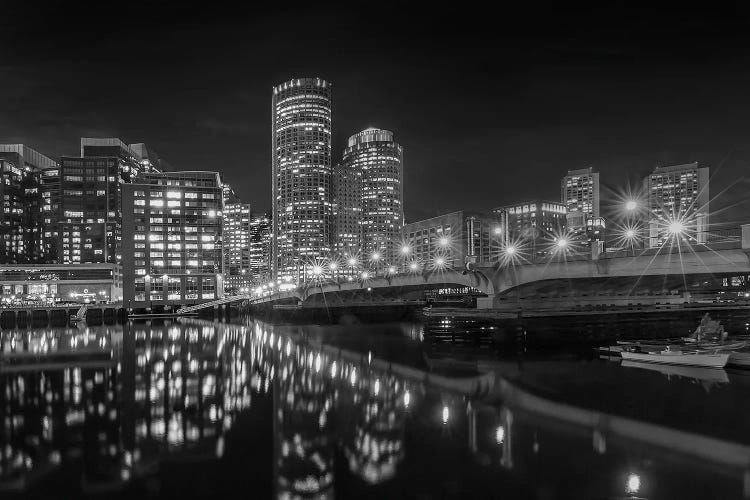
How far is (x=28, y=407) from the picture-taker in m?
32.4

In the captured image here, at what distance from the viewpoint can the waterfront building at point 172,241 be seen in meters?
150

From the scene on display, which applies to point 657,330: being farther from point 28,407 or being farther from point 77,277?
point 77,277

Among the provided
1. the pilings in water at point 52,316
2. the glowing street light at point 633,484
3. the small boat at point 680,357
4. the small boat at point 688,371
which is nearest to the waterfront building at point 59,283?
the pilings in water at point 52,316

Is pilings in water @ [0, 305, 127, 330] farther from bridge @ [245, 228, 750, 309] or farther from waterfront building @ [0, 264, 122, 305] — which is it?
bridge @ [245, 228, 750, 309]

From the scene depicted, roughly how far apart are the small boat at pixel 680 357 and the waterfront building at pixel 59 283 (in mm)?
153450

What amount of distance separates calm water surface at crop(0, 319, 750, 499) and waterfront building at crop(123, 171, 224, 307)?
105 meters

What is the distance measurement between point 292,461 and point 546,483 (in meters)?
9.26

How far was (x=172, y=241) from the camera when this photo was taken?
155125 millimetres

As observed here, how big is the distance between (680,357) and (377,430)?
26977mm

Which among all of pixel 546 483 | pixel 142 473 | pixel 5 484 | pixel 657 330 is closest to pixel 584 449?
pixel 546 483

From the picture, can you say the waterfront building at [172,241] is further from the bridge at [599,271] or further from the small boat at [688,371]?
the small boat at [688,371]

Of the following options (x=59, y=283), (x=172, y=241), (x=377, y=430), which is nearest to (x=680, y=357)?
(x=377, y=430)

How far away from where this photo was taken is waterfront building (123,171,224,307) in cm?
15038

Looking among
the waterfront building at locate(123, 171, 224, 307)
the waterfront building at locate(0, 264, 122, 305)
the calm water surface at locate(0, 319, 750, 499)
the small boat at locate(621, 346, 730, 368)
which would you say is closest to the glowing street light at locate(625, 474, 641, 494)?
the calm water surface at locate(0, 319, 750, 499)
